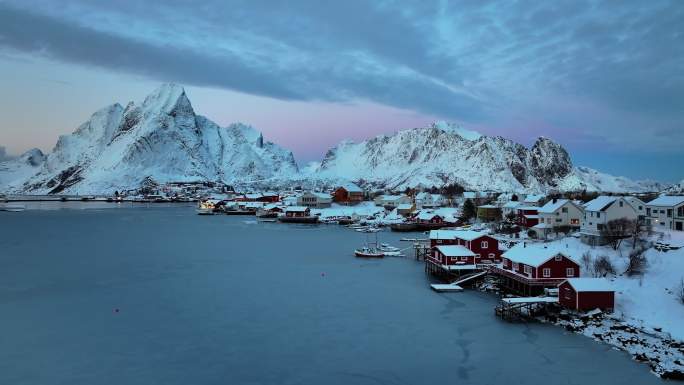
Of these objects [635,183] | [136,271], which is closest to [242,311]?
[136,271]

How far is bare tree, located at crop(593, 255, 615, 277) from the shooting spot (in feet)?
80.9

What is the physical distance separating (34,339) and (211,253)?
2357 centimetres

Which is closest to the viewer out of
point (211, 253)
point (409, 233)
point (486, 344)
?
point (486, 344)

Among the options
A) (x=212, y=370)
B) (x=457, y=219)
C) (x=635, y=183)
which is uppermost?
(x=635, y=183)

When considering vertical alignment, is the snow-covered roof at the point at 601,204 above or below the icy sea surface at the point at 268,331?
above

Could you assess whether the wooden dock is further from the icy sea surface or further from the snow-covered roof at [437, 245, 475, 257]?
the snow-covered roof at [437, 245, 475, 257]

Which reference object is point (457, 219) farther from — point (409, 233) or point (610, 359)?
point (610, 359)

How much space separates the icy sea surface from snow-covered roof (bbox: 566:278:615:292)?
238 centimetres

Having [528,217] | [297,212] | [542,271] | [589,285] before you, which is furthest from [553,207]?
[297,212]

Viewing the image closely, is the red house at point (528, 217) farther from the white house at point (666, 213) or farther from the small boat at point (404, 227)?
the small boat at point (404, 227)

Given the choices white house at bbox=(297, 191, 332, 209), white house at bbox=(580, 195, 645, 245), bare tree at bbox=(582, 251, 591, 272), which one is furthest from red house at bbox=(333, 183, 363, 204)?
bare tree at bbox=(582, 251, 591, 272)

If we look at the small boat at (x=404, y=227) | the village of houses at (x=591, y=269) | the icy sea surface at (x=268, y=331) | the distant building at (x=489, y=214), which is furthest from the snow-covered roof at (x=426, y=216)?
the icy sea surface at (x=268, y=331)

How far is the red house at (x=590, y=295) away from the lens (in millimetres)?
20656

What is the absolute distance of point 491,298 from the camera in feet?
83.0
